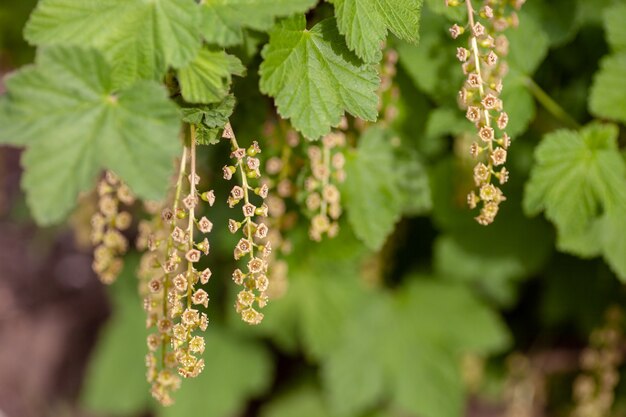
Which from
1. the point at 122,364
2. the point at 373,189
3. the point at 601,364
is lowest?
the point at 122,364

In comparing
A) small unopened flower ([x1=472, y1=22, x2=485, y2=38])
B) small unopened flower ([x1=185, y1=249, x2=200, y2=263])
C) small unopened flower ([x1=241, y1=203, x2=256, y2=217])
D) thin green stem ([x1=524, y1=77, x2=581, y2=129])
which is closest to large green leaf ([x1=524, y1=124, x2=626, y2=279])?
thin green stem ([x1=524, y1=77, x2=581, y2=129])

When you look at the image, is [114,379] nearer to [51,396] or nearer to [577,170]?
[51,396]

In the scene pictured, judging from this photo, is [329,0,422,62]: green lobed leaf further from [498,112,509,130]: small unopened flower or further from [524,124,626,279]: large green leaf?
[524,124,626,279]: large green leaf

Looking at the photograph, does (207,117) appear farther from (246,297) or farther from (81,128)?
(246,297)

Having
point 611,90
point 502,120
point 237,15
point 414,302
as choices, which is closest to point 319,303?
point 414,302

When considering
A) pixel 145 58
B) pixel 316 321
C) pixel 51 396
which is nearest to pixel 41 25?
pixel 145 58

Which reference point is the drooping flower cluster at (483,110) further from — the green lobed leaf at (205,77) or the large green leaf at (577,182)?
the green lobed leaf at (205,77)

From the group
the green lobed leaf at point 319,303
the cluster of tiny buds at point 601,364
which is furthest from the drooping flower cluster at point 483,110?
the cluster of tiny buds at point 601,364
